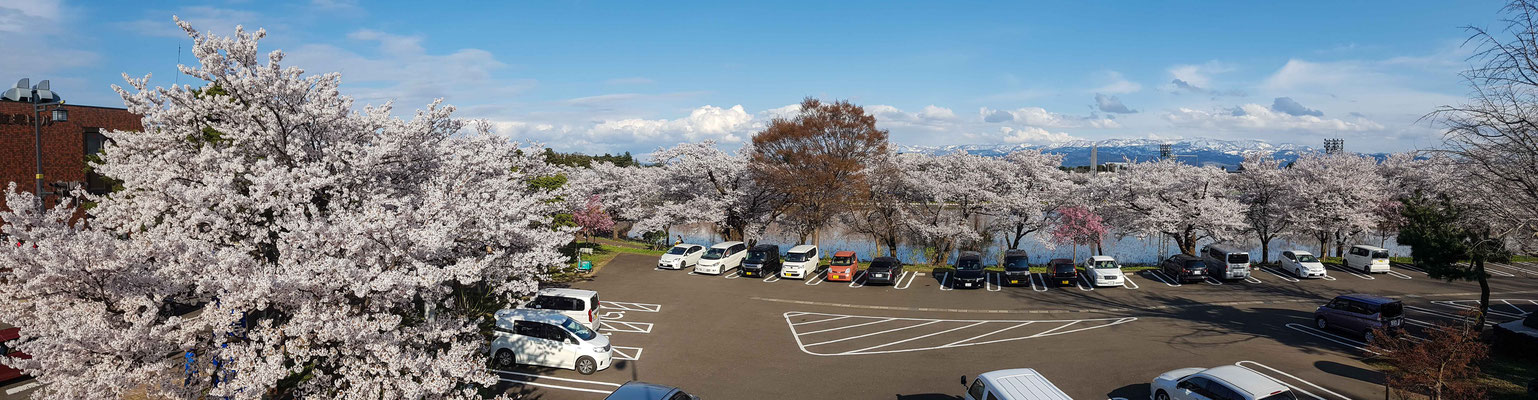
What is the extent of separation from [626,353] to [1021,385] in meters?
9.98

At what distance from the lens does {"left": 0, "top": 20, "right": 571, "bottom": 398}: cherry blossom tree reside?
752 cm

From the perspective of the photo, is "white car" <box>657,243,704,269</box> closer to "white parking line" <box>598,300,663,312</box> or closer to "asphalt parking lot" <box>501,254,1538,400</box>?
"asphalt parking lot" <box>501,254,1538,400</box>

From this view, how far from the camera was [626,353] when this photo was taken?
16906 millimetres

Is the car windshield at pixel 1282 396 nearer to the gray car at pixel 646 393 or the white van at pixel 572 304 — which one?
the gray car at pixel 646 393

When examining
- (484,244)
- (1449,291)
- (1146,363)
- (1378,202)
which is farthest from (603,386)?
(1378,202)

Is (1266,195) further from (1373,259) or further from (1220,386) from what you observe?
(1220,386)

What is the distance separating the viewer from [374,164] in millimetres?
10195

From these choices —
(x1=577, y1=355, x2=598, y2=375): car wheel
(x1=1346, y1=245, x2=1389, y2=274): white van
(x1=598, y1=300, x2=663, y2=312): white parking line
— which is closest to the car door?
(x1=577, y1=355, x2=598, y2=375): car wheel

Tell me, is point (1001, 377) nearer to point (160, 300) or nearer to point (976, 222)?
point (160, 300)

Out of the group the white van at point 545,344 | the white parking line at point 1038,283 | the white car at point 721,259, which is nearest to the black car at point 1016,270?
the white parking line at point 1038,283

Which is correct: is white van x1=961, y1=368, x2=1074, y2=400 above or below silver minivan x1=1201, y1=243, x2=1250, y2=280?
below

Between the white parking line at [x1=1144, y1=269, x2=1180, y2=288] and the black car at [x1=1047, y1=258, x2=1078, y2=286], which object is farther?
the white parking line at [x1=1144, y1=269, x2=1180, y2=288]

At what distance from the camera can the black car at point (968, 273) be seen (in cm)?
2600

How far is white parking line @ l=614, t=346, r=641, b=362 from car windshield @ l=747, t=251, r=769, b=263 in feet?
39.1
